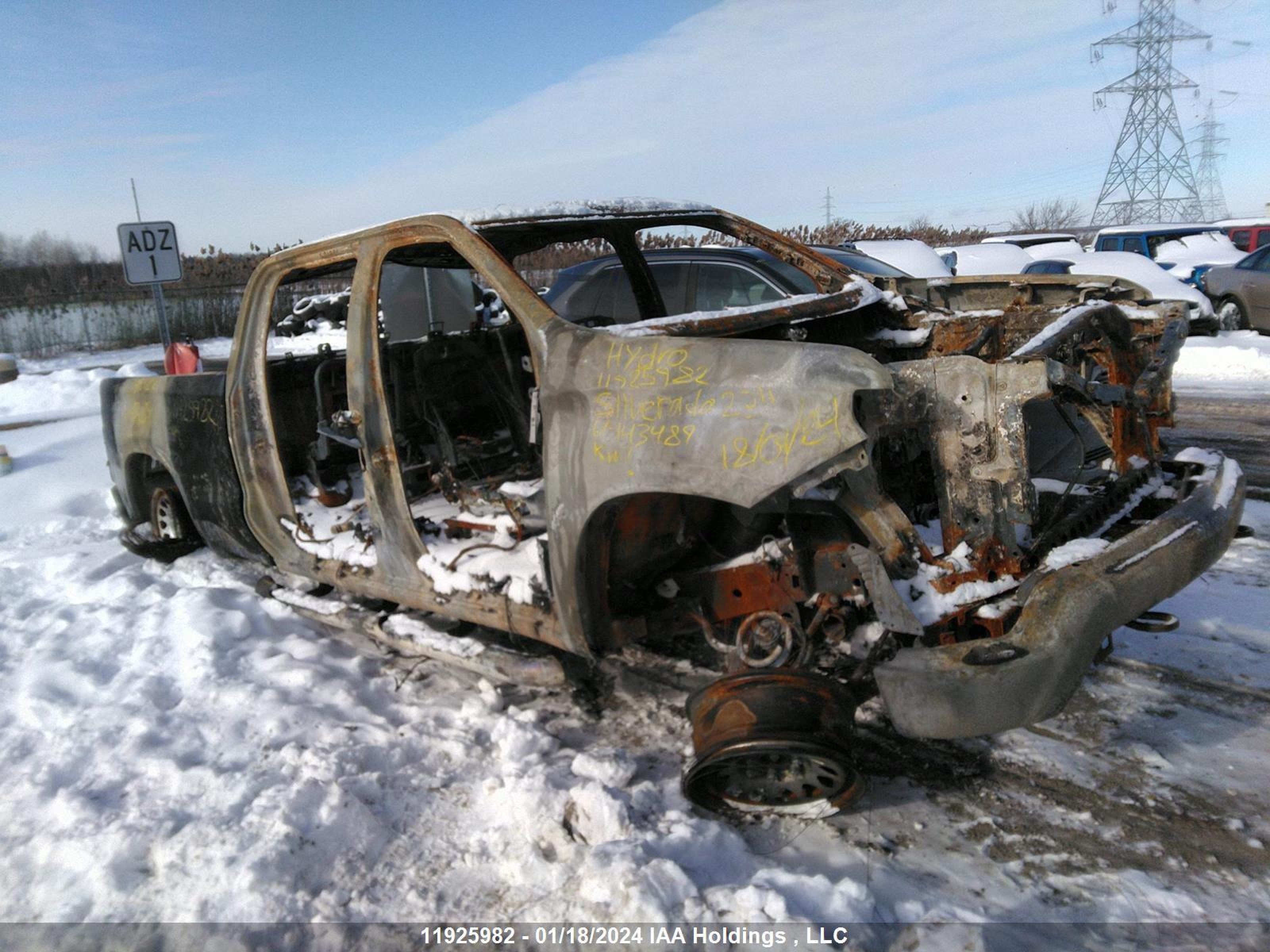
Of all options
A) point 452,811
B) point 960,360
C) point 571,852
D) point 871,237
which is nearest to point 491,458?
point 452,811

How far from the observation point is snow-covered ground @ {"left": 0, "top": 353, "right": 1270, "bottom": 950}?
96.6 inches

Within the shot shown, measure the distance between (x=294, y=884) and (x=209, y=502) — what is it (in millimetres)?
2556

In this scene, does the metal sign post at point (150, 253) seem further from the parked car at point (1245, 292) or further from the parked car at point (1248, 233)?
the parked car at point (1248, 233)

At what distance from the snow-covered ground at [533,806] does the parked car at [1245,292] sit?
11628mm

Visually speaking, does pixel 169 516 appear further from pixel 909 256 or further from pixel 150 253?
pixel 909 256

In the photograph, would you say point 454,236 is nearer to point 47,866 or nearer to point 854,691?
point 854,691

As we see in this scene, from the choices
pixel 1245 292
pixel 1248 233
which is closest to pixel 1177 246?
pixel 1248 233

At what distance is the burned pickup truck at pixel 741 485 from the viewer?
246 cm

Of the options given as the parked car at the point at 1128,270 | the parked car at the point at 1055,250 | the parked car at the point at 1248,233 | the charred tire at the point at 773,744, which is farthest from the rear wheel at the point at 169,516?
the parked car at the point at 1248,233

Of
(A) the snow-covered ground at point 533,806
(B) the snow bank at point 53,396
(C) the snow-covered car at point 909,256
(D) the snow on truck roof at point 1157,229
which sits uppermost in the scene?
(D) the snow on truck roof at point 1157,229

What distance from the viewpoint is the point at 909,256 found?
41.2 ft

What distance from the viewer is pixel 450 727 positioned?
3.43m

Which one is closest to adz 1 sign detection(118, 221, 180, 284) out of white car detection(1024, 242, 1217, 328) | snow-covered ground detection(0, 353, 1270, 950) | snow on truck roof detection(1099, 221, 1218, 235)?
snow-covered ground detection(0, 353, 1270, 950)

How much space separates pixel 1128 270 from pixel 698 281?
359 inches
